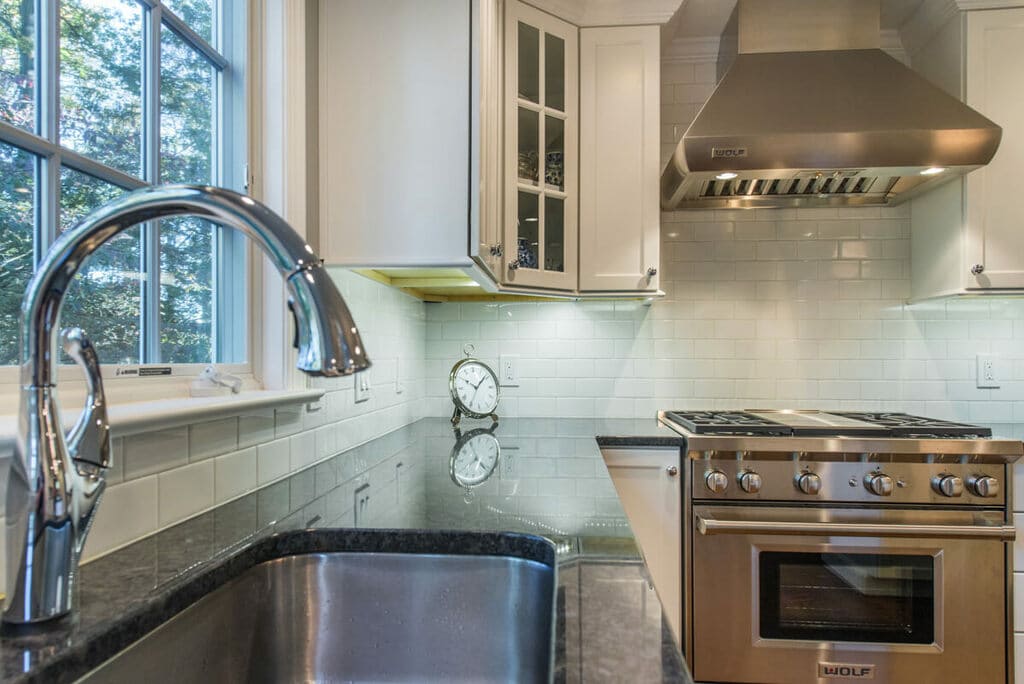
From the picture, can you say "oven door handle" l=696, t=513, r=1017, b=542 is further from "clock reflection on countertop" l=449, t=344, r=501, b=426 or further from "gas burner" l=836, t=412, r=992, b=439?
"clock reflection on countertop" l=449, t=344, r=501, b=426

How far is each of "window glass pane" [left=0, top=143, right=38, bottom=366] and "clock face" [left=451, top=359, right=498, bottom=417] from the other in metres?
1.50

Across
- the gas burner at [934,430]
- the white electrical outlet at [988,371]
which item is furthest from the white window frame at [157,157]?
the white electrical outlet at [988,371]

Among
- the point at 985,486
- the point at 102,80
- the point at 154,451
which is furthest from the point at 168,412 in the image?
the point at 985,486

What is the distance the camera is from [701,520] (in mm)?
1772

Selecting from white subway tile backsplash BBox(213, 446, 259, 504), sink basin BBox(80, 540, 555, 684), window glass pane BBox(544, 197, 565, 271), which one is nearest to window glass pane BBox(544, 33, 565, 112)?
window glass pane BBox(544, 197, 565, 271)

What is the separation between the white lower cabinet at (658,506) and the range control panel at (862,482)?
15cm

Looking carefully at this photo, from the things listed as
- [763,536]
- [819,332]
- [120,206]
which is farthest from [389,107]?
[819,332]

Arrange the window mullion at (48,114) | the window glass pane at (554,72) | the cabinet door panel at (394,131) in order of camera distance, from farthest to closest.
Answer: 1. the window glass pane at (554,72)
2. the cabinet door panel at (394,131)
3. the window mullion at (48,114)

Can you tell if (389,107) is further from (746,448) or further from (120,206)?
(746,448)

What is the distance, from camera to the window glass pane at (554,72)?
1994 millimetres

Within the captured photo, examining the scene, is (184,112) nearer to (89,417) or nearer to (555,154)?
(89,417)

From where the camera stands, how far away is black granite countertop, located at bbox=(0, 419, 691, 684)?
0.51 meters

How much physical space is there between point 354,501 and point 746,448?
125 cm

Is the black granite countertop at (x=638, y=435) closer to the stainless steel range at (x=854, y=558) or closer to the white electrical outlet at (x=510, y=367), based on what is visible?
the stainless steel range at (x=854, y=558)
